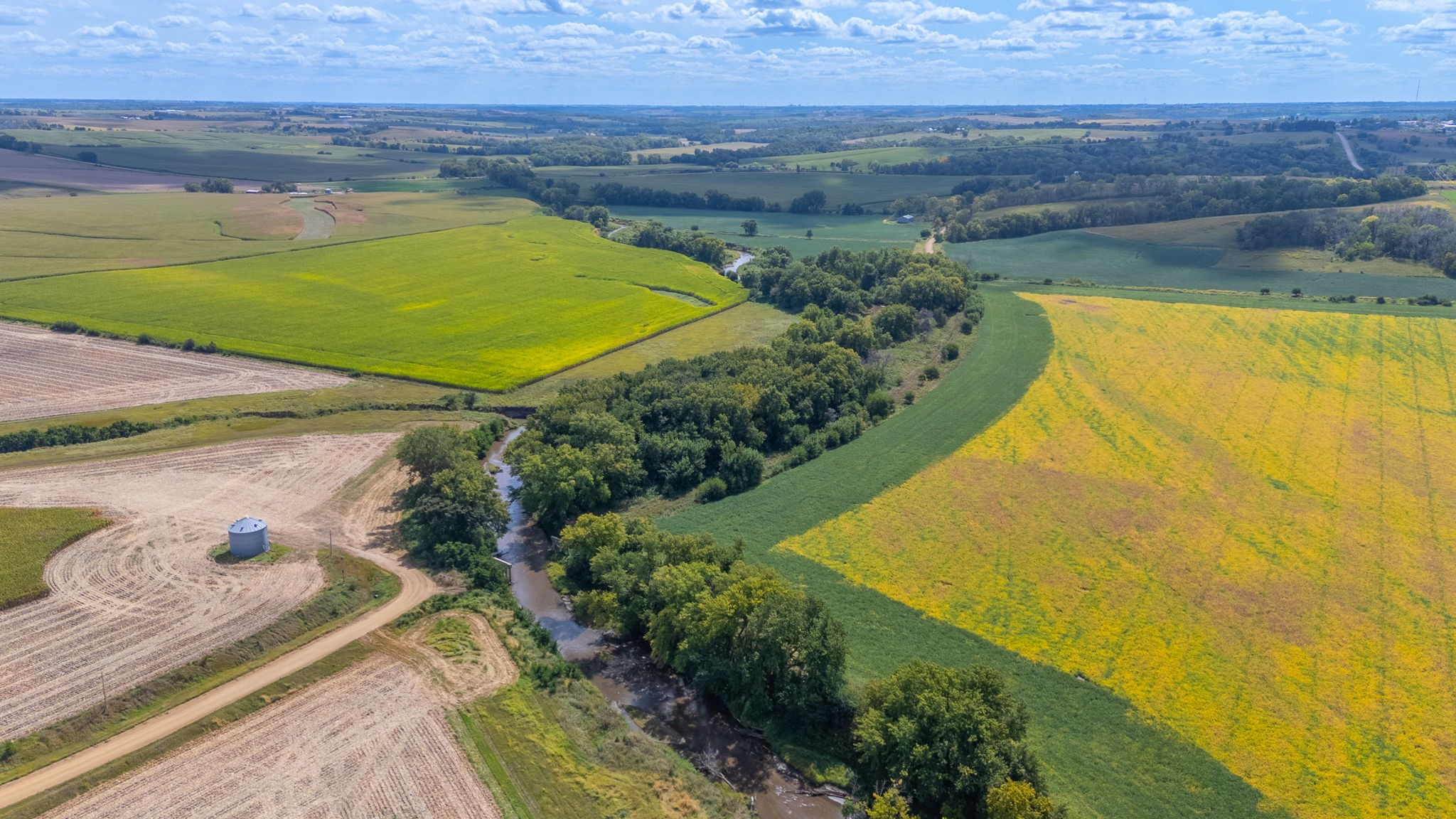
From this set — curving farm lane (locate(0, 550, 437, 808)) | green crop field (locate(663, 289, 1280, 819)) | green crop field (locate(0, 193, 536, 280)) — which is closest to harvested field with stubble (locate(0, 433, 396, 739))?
curving farm lane (locate(0, 550, 437, 808))

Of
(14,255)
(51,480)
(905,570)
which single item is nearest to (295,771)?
(905,570)

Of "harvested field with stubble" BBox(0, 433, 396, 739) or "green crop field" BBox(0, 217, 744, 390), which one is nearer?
"harvested field with stubble" BBox(0, 433, 396, 739)

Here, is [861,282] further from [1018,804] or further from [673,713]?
[1018,804]

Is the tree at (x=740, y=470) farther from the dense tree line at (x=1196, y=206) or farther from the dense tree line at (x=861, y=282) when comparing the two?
the dense tree line at (x=1196, y=206)

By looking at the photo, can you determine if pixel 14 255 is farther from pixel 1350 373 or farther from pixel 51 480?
pixel 1350 373

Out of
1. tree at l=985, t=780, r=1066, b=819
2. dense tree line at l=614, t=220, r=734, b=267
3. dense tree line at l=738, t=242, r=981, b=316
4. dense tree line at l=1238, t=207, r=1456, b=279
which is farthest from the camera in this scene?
dense tree line at l=614, t=220, r=734, b=267

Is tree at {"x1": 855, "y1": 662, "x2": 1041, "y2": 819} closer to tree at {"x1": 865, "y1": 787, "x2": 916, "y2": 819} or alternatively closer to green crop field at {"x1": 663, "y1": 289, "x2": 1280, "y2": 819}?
tree at {"x1": 865, "y1": 787, "x2": 916, "y2": 819}
